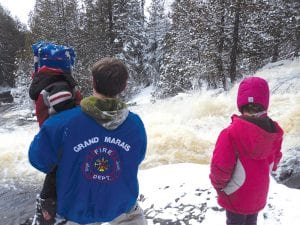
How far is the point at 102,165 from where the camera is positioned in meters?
2.73

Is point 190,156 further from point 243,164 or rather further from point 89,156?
point 89,156

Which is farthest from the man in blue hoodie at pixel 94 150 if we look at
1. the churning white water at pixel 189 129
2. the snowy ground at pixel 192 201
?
the churning white water at pixel 189 129

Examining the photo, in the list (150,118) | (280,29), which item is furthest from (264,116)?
(280,29)

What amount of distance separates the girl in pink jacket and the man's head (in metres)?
0.89

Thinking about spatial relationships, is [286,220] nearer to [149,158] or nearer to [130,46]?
[149,158]

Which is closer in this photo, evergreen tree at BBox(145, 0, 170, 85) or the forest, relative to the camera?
the forest

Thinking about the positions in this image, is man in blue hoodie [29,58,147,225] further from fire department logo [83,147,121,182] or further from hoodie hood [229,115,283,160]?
hoodie hood [229,115,283,160]

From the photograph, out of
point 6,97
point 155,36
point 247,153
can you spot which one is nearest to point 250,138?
point 247,153

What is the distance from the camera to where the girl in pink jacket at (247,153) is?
303 cm

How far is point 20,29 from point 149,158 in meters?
42.1

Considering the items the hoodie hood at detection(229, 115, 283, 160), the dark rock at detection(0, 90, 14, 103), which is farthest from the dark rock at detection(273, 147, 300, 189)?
the dark rock at detection(0, 90, 14, 103)

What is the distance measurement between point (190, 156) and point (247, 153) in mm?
6016

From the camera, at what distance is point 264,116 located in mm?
3150

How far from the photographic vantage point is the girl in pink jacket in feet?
9.93
